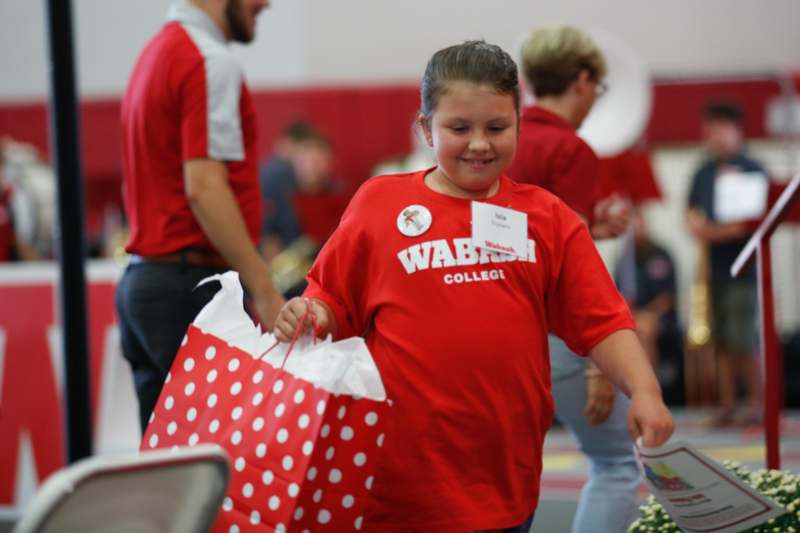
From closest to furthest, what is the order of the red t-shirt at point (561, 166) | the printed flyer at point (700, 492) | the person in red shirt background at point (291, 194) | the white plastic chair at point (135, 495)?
the white plastic chair at point (135, 495) → the printed flyer at point (700, 492) → the red t-shirt at point (561, 166) → the person in red shirt background at point (291, 194)

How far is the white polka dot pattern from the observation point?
6.81 feet

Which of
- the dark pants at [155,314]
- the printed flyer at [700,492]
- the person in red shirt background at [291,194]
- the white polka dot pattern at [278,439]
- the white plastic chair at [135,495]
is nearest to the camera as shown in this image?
the white plastic chair at [135,495]

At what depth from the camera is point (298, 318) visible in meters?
2.29

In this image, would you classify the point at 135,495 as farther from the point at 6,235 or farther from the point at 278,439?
the point at 6,235

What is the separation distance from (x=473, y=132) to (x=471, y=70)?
0.12 metres

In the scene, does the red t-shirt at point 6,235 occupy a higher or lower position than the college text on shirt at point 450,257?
higher

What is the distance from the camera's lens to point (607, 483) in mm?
3180

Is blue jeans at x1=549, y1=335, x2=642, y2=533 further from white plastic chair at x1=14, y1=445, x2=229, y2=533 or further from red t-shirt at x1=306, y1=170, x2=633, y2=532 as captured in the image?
white plastic chair at x1=14, y1=445, x2=229, y2=533

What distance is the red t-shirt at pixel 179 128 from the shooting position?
318cm

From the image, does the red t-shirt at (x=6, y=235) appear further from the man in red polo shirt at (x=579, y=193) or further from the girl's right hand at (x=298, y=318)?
the girl's right hand at (x=298, y=318)

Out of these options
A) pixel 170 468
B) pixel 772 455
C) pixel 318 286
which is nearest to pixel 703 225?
pixel 772 455

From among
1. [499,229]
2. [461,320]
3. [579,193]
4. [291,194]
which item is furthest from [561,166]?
[291,194]

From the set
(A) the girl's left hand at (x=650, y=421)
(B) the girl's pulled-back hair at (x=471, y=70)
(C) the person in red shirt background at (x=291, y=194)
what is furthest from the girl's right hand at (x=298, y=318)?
(C) the person in red shirt background at (x=291, y=194)

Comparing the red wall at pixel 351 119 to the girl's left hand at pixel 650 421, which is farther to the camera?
the red wall at pixel 351 119
